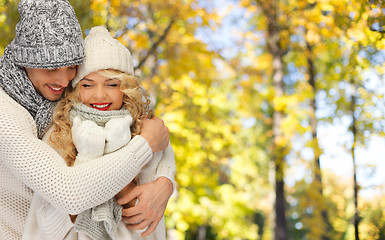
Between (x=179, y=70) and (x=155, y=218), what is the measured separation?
424 centimetres

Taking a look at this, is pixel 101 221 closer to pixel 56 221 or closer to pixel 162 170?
pixel 56 221

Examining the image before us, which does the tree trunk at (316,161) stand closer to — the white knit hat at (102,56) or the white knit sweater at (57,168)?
the white knit hat at (102,56)

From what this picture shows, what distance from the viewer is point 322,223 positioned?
17.0 ft

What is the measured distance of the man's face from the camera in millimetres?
1641

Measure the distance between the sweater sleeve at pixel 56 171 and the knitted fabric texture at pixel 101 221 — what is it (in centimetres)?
9

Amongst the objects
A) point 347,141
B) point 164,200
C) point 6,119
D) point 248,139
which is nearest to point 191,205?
point 347,141

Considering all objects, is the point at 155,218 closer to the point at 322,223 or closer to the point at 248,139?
the point at 322,223

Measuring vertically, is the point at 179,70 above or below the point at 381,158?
above

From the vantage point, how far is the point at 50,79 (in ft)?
5.39

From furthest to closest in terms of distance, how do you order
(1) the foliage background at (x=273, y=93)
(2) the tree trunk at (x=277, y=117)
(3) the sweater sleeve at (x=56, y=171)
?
(2) the tree trunk at (x=277, y=117), (1) the foliage background at (x=273, y=93), (3) the sweater sleeve at (x=56, y=171)

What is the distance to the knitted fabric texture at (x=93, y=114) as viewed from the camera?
1653mm

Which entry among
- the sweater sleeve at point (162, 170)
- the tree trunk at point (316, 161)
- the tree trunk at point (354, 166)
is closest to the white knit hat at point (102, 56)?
the sweater sleeve at point (162, 170)

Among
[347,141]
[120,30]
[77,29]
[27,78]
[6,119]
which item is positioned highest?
[120,30]

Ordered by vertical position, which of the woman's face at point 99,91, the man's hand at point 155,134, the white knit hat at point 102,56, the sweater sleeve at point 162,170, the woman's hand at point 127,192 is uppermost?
the white knit hat at point 102,56
